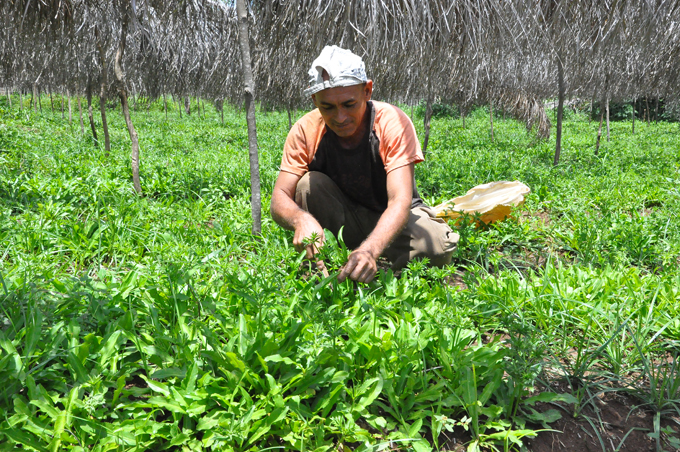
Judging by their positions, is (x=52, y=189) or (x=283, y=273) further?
(x=52, y=189)

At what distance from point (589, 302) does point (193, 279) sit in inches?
71.9

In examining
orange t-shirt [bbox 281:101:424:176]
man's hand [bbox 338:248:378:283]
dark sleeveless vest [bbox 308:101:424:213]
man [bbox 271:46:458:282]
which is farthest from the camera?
dark sleeveless vest [bbox 308:101:424:213]

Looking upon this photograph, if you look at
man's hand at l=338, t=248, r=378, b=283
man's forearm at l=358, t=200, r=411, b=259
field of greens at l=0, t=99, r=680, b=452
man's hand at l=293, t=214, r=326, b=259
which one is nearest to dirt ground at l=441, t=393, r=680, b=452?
field of greens at l=0, t=99, r=680, b=452

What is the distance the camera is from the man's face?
2020mm

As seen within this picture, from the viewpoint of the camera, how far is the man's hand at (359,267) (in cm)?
177

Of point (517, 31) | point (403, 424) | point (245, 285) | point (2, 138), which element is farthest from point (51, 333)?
point (2, 138)

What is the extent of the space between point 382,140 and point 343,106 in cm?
30

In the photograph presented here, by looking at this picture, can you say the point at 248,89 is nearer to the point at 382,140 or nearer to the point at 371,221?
the point at 382,140

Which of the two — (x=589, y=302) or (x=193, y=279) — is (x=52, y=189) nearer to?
(x=193, y=279)

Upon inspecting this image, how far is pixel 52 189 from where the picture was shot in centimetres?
341

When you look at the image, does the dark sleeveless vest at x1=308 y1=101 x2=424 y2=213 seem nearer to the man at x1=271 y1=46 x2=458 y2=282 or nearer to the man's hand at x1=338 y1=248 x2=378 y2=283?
the man at x1=271 y1=46 x2=458 y2=282

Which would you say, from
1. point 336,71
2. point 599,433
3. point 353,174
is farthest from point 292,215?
point 599,433

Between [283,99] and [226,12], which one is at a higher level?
[226,12]

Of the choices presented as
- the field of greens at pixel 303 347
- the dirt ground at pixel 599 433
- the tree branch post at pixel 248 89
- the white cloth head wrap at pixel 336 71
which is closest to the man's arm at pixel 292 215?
the field of greens at pixel 303 347
